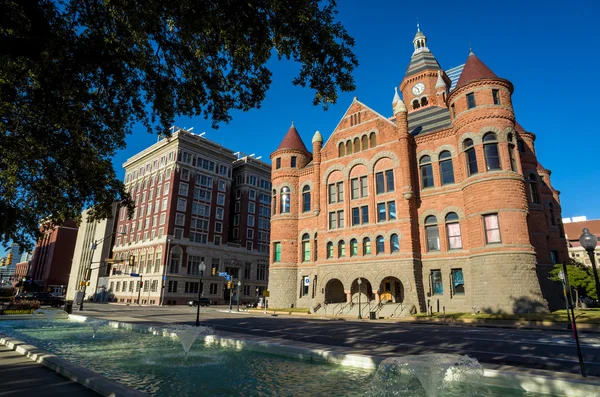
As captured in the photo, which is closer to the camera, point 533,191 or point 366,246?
point 533,191

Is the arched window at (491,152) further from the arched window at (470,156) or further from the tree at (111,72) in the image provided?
the tree at (111,72)

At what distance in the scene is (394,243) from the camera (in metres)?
34.5

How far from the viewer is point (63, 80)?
31.0 ft

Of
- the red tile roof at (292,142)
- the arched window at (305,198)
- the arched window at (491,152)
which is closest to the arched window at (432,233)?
the arched window at (491,152)

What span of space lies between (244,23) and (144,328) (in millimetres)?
14737

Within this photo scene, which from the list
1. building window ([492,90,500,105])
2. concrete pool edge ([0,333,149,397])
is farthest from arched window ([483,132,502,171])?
concrete pool edge ([0,333,149,397])

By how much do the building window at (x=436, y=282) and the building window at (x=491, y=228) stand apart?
5681mm

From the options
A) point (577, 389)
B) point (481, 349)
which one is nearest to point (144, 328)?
point (481, 349)

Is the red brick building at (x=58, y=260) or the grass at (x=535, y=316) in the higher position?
the red brick building at (x=58, y=260)

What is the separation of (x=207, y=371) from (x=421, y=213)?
2947 centimetres

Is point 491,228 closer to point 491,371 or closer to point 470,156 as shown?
point 470,156

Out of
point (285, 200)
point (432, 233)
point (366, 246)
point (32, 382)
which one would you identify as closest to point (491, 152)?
point (432, 233)

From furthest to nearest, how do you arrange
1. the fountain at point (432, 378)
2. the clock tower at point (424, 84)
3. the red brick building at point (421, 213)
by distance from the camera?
1. the clock tower at point (424, 84)
2. the red brick building at point (421, 213)
3. the fountain at point (432, 378)

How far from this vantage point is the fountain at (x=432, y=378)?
7012 mm
